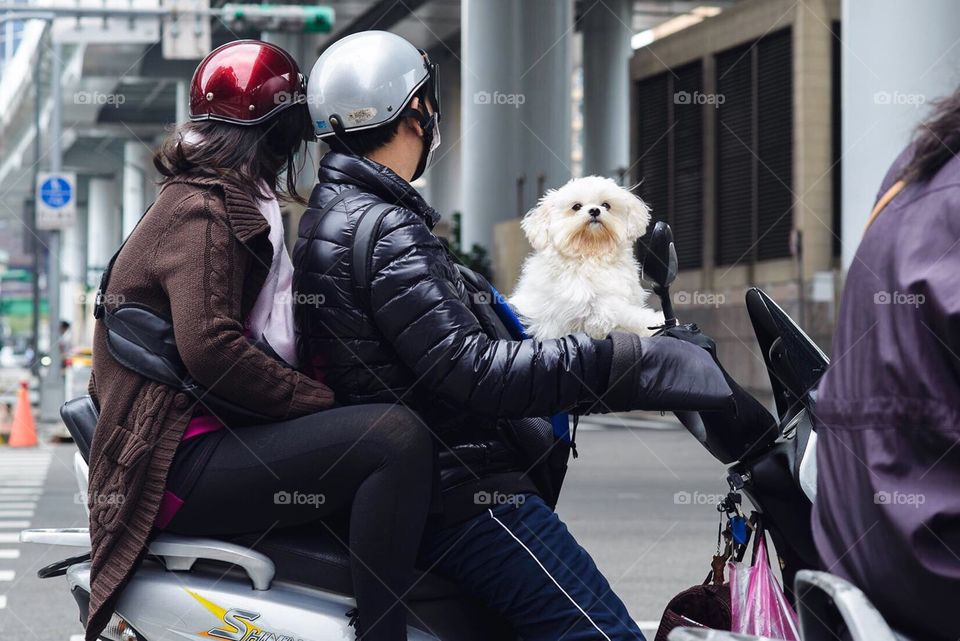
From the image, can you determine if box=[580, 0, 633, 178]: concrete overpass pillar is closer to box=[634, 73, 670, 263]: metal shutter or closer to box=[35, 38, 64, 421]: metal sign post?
box=[634, 73, 670, 263]: metal shutter

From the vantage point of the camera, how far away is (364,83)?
100 inches

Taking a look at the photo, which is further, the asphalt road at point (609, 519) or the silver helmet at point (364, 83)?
the asphalt road at point (609, 519)

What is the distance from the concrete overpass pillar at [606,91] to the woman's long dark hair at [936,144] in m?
31.0

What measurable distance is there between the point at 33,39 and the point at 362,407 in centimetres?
4250

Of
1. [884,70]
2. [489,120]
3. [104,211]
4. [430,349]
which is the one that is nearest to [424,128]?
[430,349]

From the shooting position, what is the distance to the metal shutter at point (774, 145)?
25781 millimetres

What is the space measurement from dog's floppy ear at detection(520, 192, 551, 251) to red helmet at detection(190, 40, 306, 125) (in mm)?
923

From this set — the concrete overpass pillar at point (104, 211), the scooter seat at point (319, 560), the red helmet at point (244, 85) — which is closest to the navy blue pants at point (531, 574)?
the scooter seat at point (319, 560)

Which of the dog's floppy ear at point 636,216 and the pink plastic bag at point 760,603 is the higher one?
the dog's floppy ear at point 636,216

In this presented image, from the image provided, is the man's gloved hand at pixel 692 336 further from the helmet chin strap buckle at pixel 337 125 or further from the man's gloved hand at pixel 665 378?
the helmet chin strap buckle at pixel 337 125

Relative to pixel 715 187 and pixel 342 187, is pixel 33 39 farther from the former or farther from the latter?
pixel 342 187

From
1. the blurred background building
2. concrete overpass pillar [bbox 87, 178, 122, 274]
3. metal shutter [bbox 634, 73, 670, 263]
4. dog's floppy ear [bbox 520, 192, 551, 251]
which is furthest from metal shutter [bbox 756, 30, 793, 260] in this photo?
concrete overpass pillar [bbox 87, 178, 122, 274]

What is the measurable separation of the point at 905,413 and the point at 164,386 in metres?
1.36

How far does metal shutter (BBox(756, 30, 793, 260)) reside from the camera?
25.8 metres
